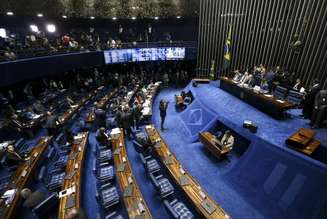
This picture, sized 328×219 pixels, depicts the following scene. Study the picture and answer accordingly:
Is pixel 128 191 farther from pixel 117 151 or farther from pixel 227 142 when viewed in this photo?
pixel 227 142

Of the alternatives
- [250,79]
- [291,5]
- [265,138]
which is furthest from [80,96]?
[291,5]

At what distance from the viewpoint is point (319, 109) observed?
6.70m

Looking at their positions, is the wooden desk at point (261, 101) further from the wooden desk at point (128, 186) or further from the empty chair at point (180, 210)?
the wooden desk at point (128, 186)

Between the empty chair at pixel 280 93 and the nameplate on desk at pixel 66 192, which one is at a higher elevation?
the empty chair at pixel 280 93

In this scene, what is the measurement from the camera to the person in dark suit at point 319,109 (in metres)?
6.55

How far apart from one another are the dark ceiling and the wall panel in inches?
112

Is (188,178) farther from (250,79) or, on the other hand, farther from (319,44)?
(319,44)

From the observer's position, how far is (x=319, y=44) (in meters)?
9.65

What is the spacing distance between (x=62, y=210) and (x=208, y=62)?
1506 cm

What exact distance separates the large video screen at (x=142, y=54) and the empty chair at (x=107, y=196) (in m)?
12.9

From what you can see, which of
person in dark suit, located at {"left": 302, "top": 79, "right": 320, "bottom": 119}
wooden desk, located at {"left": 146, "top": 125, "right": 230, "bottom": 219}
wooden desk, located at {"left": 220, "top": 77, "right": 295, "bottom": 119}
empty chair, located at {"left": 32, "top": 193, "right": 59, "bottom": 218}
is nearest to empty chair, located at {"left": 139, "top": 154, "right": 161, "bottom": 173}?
wooden desk, located at {"left": 146, "top": 125, "right": 230, "bottom": 219}

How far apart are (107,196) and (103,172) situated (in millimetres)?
1152

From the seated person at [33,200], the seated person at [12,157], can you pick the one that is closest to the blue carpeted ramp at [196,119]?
the seated person at [33,200]

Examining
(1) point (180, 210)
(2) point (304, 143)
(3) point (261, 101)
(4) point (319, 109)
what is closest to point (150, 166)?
(1) point (180, 210)
